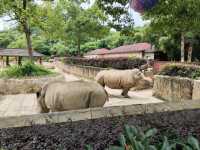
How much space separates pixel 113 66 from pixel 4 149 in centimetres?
2106

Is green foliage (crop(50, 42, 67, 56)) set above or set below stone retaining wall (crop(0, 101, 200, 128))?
above

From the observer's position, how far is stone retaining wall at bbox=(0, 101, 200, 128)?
432cm

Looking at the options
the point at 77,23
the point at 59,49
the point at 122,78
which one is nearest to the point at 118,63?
the point at 122,78

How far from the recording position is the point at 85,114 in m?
4.57

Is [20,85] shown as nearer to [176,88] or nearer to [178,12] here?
[176,88]

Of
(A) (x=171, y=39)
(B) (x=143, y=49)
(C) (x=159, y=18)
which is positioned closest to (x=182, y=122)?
(C) (x=159, y=18)

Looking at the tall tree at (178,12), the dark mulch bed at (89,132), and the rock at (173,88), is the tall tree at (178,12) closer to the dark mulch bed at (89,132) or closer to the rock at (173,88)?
the dark mulch bed at (89,132)

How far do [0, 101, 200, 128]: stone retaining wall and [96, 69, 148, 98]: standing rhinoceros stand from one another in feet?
28.4

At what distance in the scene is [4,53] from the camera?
3909 cm

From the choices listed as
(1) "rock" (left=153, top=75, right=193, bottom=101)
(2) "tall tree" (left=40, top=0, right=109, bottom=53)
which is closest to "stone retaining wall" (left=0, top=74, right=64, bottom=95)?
(1) "rock" (left=153, top=75, right=193, bottom=101)

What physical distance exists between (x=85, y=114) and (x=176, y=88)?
825 centimetres

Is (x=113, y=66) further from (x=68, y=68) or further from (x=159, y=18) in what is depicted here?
(x=159, y=18)

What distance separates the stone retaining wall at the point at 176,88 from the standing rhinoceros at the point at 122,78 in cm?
92

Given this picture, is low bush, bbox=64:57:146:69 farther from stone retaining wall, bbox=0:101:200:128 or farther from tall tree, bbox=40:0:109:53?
stone retaining wall, bbox=0:101:200:128
